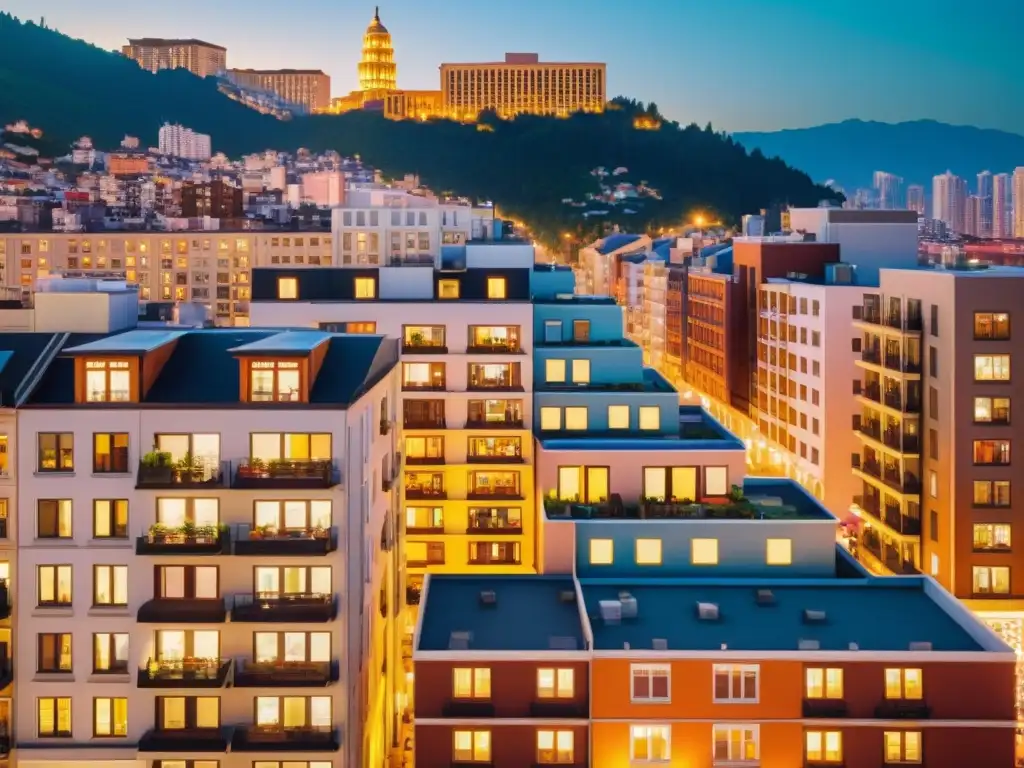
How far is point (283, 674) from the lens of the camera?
35.3 m

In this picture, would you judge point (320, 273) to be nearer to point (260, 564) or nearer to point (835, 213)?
point (260, 564)

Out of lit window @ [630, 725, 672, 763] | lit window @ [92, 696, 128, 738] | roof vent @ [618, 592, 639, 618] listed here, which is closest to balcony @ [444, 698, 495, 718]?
lit window @ [630, 725, 672, 763]

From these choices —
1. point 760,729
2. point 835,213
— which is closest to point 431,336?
point 760,729

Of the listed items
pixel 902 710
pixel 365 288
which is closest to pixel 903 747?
pixel 902 710

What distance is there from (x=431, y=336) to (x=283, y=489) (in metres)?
26.9

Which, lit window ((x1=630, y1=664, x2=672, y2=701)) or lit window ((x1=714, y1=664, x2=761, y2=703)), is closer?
lit window ((x1=714, y1=664, x2=761, y2=703))

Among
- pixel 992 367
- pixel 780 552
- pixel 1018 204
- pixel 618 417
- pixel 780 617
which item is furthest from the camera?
pixel 1018 204

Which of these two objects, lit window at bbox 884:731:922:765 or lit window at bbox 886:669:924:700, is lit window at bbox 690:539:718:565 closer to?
lit window at bbox 886:669:924:700

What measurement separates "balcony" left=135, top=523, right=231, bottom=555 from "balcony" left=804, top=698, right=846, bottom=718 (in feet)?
57.6

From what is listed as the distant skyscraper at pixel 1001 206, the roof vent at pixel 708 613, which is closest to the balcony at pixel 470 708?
the roof vent at pixel 708 613

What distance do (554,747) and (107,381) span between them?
1714 centimetres

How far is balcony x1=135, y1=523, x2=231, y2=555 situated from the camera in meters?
35.1

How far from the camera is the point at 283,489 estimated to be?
35344mm

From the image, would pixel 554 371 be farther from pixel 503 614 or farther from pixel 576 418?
pixel 503 614
